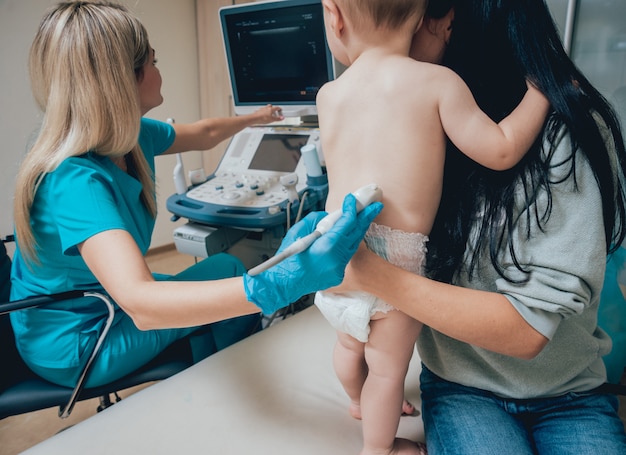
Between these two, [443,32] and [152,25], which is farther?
[152,25]

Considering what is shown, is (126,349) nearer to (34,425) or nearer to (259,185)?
(259,185)

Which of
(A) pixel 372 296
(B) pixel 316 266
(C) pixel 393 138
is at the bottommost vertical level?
(A) pixel 372 296

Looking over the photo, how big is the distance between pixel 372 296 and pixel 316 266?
0.55 ft

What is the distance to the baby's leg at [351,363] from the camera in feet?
3.29

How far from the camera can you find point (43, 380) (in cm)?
125


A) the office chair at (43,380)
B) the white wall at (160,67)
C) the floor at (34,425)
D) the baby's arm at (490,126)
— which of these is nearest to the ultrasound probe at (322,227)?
the baby's arm at (490,126)

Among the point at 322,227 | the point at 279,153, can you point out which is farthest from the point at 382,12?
A: the point at 279,153

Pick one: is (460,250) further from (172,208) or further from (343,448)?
(172,208)

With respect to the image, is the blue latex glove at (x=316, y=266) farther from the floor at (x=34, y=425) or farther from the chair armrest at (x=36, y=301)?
the floor at (x=34, y=425)

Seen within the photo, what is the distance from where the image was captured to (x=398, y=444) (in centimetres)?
97

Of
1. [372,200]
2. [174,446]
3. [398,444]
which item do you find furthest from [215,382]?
[372,200]

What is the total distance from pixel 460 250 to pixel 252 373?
670 millimetres

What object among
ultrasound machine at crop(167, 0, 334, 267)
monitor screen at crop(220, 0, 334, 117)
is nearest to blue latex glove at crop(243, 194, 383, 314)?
ultrasound machine at crop(167, 0, 334, 267)

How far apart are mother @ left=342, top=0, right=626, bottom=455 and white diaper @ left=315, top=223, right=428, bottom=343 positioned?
4 cm
